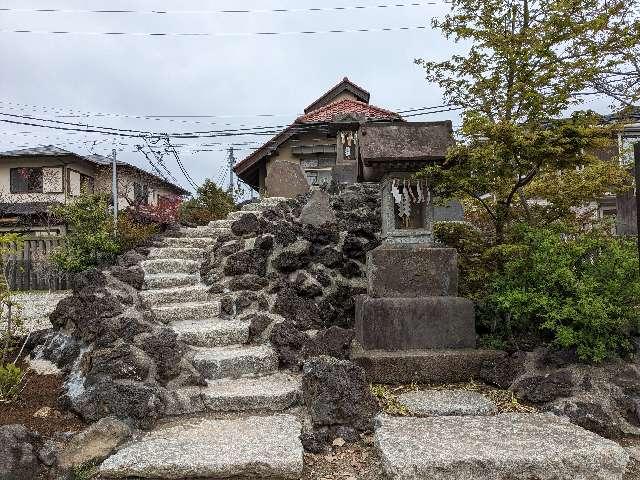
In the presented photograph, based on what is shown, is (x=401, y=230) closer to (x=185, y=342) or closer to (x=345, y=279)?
(x=345, y=279)

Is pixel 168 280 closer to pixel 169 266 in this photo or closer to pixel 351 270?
pixel 169 266

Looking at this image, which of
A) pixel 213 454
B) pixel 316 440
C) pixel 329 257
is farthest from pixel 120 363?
pixel 329 257

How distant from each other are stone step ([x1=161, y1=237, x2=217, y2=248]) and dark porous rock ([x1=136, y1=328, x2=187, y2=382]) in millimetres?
3494

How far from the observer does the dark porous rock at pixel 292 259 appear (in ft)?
23.6

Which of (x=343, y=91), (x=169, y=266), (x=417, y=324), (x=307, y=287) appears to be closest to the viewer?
(x=417, y=324)

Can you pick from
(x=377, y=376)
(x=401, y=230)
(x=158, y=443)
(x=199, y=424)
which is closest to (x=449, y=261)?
(x=401, y=230)

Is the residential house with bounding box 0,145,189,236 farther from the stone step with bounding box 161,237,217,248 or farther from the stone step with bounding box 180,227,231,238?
the stone step with bounding box 161,237,217,248

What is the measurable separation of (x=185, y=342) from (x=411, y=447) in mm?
3142

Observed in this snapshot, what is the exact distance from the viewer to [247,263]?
7.32m

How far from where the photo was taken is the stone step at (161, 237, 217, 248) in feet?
28.0

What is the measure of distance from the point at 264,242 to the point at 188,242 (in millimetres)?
1956

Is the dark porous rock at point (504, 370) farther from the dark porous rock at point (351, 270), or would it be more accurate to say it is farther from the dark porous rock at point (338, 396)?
the dark porous rock at point (351, 270)

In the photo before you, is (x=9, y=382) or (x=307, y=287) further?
(x=307, y=287)

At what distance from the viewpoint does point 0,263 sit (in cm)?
490
